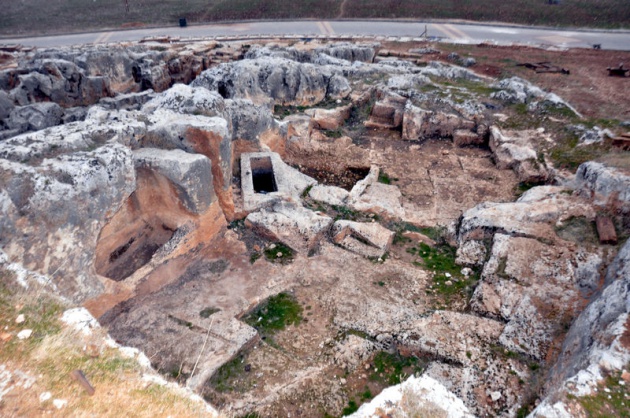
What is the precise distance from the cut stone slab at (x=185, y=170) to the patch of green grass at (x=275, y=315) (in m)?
2.20

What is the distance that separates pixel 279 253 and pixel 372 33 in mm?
21102

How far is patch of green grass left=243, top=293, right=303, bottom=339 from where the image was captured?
6.14 metres

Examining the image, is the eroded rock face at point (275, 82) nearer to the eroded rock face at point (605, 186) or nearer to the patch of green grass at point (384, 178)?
the patch of green grass at point (384, 178)

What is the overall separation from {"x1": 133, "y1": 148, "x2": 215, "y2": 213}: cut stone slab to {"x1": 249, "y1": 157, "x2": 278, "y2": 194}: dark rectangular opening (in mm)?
2821

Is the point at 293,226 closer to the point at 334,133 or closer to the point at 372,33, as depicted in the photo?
the point at 334,133

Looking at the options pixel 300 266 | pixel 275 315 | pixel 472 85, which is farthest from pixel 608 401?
pixel 472 85

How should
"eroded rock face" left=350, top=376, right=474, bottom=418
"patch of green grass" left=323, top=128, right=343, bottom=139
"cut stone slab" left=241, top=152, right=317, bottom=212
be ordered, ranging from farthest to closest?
"patch of green grass" left=323, top=128, right=343, bottom=139, "cut stone slab" left=241, top=152, right=317, bottom=212, "eroded rock face" left=350, top=376, right=474, bottom=418

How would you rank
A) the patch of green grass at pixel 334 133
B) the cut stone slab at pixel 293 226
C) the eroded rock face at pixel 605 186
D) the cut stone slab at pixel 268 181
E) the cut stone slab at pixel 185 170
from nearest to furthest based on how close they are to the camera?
the cut stone slab at pixel 185 170 < the eroded rock face at pixel 605 186 < the cut stone slab at pixel 293 226 < the cut stone slab at pixel 268 181 < the patch of green grass at pixel 334 133

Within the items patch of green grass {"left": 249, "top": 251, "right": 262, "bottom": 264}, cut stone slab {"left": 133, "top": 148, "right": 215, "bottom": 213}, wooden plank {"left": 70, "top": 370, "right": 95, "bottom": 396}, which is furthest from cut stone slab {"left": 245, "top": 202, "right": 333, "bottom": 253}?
wooden plank {"left": 70, "top": 370, "right": 95, "bottom": 396}

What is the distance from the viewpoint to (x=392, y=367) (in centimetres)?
545

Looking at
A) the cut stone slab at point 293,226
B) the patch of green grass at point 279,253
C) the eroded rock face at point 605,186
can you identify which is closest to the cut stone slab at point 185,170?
the cut stone slab at point 293,226

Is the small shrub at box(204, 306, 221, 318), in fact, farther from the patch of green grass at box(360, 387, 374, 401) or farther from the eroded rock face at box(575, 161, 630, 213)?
the eroded rock face at box(575, 161, 630, 213)

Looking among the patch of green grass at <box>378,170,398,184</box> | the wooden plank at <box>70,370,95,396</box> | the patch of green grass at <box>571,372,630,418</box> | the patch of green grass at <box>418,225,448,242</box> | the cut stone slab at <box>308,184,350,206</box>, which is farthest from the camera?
the patch of green grass at <box>378,170,398,184</box>

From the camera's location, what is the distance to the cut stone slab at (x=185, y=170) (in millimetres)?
6680
